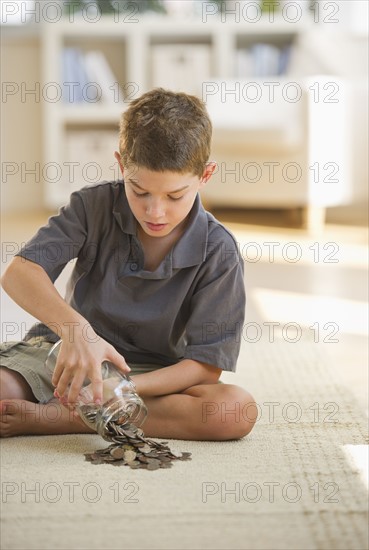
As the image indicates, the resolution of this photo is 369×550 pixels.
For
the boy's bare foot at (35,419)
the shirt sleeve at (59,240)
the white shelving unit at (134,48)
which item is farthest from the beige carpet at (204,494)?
the white shelving unit at (134,48)

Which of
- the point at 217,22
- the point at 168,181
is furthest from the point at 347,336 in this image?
the point at 217,22

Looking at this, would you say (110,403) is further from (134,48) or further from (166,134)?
(134,48)

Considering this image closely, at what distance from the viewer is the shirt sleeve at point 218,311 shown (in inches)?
57.1

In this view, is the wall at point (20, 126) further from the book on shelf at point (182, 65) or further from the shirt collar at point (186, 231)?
the shirt collar at point (186, 231)

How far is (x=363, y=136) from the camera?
13.2 ft

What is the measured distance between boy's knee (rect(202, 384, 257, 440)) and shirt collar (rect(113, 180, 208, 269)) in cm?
20

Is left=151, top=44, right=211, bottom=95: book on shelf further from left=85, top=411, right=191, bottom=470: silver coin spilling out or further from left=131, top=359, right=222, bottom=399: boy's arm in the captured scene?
left=85, top=411, right=191, bottom=470: silver coin spilling out

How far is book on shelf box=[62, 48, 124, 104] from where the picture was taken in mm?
4246

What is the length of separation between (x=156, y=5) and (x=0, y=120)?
92 cm

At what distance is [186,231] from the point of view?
1468 mm

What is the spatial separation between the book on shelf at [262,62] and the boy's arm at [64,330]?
2.92 m

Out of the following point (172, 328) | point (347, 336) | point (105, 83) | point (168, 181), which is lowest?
point (347, 336)

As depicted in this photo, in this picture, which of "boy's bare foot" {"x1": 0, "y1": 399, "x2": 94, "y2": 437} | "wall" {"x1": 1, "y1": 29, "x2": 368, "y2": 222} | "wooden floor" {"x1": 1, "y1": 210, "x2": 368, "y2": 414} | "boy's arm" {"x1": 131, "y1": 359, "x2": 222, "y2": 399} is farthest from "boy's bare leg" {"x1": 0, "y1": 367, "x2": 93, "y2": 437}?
"wall" {"x1": 1, "y1": 29, "x2": 368, "y2": 222}

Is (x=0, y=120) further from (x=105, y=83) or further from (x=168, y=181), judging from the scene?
(x=168, y=181)
